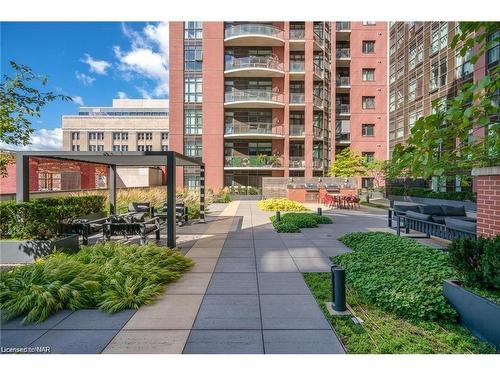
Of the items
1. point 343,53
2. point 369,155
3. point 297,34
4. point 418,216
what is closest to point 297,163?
point 369,155

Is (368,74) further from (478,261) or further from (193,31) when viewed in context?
(478,261)

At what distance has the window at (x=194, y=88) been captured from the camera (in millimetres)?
31953

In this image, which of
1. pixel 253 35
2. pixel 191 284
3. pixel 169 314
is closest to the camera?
pixel 169 314

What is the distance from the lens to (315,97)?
32.1 meters

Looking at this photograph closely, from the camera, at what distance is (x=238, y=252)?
26.1ft

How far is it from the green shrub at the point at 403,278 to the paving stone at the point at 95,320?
380 centimetres

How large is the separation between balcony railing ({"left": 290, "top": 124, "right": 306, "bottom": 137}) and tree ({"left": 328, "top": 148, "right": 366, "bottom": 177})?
5.00m

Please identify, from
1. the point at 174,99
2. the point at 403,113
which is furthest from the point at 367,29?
the point at 174,99

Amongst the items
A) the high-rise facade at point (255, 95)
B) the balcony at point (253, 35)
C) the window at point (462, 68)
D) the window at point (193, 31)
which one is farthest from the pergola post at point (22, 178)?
the window at point (462, 68)

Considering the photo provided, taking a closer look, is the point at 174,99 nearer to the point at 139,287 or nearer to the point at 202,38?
the point at 202,38

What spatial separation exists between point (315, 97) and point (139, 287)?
31.1 m

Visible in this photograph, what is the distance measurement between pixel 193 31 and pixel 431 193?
95.7 ft
